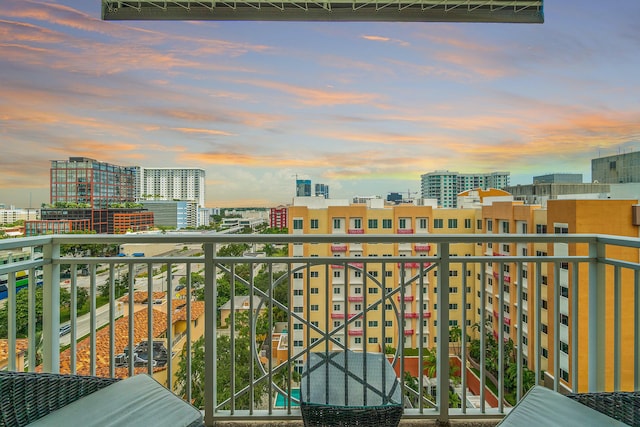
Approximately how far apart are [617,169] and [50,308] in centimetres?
442

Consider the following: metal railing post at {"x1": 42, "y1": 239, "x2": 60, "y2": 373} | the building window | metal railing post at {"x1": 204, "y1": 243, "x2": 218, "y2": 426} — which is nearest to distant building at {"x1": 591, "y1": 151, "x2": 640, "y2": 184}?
the building window

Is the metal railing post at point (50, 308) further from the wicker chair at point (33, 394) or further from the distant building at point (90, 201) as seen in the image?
the wicker chair at point (33, 394)

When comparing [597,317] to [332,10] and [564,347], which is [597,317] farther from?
[332,10]

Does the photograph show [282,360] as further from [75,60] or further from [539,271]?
[75,60]

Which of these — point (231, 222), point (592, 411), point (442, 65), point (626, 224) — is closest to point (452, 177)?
point (442, 65)

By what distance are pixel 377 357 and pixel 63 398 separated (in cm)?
129

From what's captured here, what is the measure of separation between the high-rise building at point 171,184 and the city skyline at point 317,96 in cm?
18

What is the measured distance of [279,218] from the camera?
2.51 m

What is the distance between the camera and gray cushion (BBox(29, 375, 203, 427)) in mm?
1112

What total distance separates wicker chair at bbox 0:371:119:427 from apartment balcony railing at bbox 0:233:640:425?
0.72 meters

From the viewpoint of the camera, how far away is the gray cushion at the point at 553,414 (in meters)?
1.11

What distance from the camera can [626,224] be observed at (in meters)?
2.21

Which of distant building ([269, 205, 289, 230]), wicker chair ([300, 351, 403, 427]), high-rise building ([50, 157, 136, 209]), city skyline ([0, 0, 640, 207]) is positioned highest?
city skyline ([0, 0, 640, 207])

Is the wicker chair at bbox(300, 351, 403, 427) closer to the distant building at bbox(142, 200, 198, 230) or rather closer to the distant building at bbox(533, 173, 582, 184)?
the distant building at bbox(142, 200, 198, 230)
